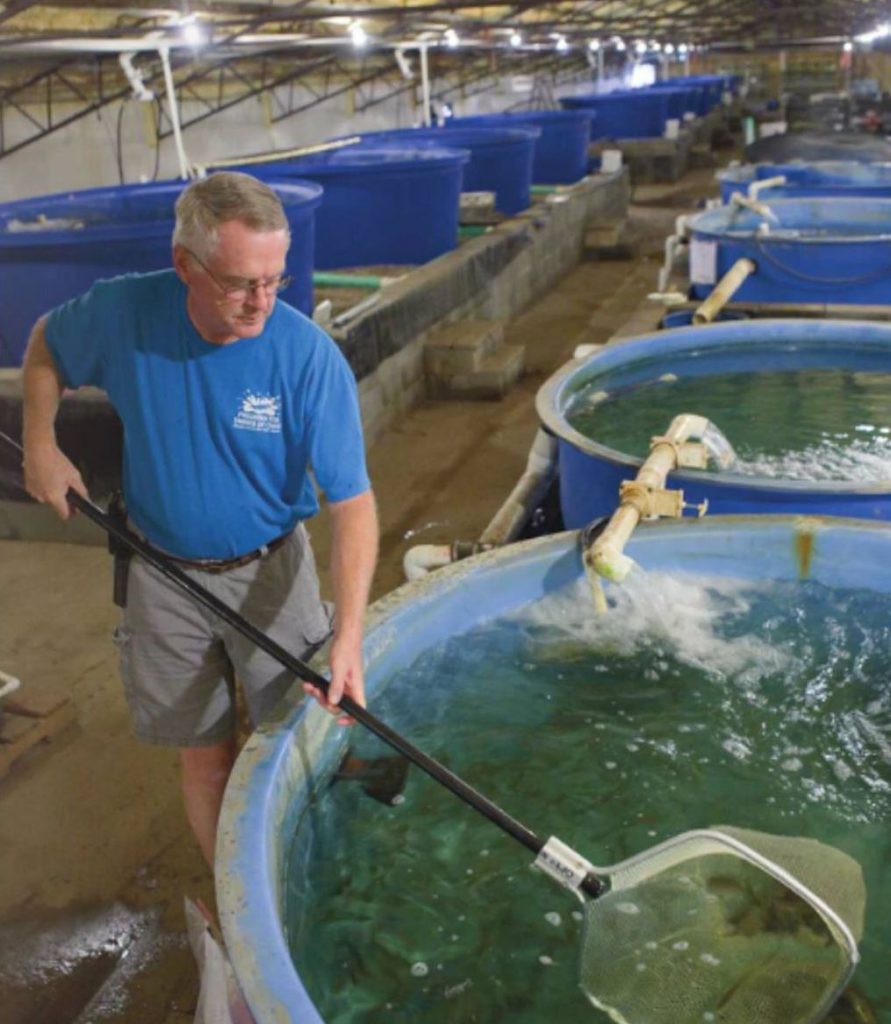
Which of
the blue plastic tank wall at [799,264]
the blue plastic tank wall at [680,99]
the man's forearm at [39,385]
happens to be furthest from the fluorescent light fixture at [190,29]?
the blue plastic tank wall at [680,99]

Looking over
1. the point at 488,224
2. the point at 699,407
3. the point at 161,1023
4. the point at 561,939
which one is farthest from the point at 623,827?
the point at 488,224

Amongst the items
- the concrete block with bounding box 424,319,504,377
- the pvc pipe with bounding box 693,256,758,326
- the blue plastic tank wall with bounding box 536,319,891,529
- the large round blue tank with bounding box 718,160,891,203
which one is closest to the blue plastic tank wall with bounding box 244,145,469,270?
the concrete block with bounding box 424,319,504,377

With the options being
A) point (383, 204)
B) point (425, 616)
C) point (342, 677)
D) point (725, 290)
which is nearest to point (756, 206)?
point (725, 290)

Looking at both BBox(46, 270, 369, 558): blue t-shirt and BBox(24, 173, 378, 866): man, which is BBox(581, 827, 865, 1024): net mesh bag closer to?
BBox(24, 173, 378, 866): man

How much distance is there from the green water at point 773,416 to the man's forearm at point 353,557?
185 centimetres

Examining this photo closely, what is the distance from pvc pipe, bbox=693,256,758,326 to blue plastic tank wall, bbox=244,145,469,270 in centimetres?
249

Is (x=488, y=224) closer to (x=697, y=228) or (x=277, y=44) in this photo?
(x=277, y=44)

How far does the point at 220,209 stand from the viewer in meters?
1.78

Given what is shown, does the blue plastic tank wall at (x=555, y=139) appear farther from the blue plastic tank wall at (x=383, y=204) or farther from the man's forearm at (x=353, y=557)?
the man's forearm at (x=353, y=557)

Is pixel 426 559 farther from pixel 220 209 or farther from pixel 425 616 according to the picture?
pixel 220 209

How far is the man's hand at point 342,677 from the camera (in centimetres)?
189

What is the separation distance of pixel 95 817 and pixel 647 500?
1.95m

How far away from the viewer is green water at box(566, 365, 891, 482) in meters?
3.69

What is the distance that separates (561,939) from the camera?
1895 mm
